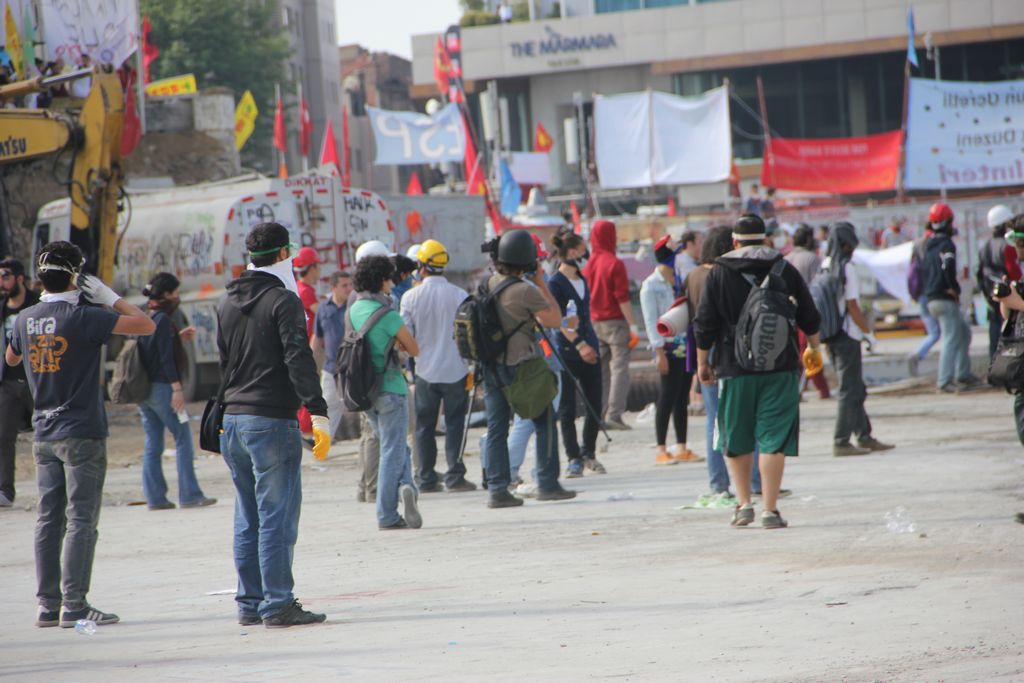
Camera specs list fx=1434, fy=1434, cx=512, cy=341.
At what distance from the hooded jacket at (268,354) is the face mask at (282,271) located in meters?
0.03

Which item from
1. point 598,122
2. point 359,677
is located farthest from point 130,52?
point 359,677

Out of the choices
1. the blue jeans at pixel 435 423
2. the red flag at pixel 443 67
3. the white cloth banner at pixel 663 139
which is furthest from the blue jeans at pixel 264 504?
the red flag at pixel 443 67

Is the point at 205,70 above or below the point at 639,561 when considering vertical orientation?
above

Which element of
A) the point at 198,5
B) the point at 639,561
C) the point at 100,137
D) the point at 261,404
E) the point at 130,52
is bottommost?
the point at 639,561

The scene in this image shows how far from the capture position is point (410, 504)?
30.2ft

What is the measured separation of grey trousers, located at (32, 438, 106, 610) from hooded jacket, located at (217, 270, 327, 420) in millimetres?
815

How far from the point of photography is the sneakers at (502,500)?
1009cm

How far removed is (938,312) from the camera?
15633mm

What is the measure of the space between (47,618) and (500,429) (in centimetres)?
379

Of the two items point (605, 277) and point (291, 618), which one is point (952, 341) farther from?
point (291, 618)

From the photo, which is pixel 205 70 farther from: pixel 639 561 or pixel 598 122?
pixel 639 561

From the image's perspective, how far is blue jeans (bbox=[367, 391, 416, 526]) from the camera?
9180 mm

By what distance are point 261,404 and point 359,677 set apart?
61.5 inches

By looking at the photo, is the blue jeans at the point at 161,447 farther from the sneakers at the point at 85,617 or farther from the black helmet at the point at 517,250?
the sneakers at the point at 85,617
